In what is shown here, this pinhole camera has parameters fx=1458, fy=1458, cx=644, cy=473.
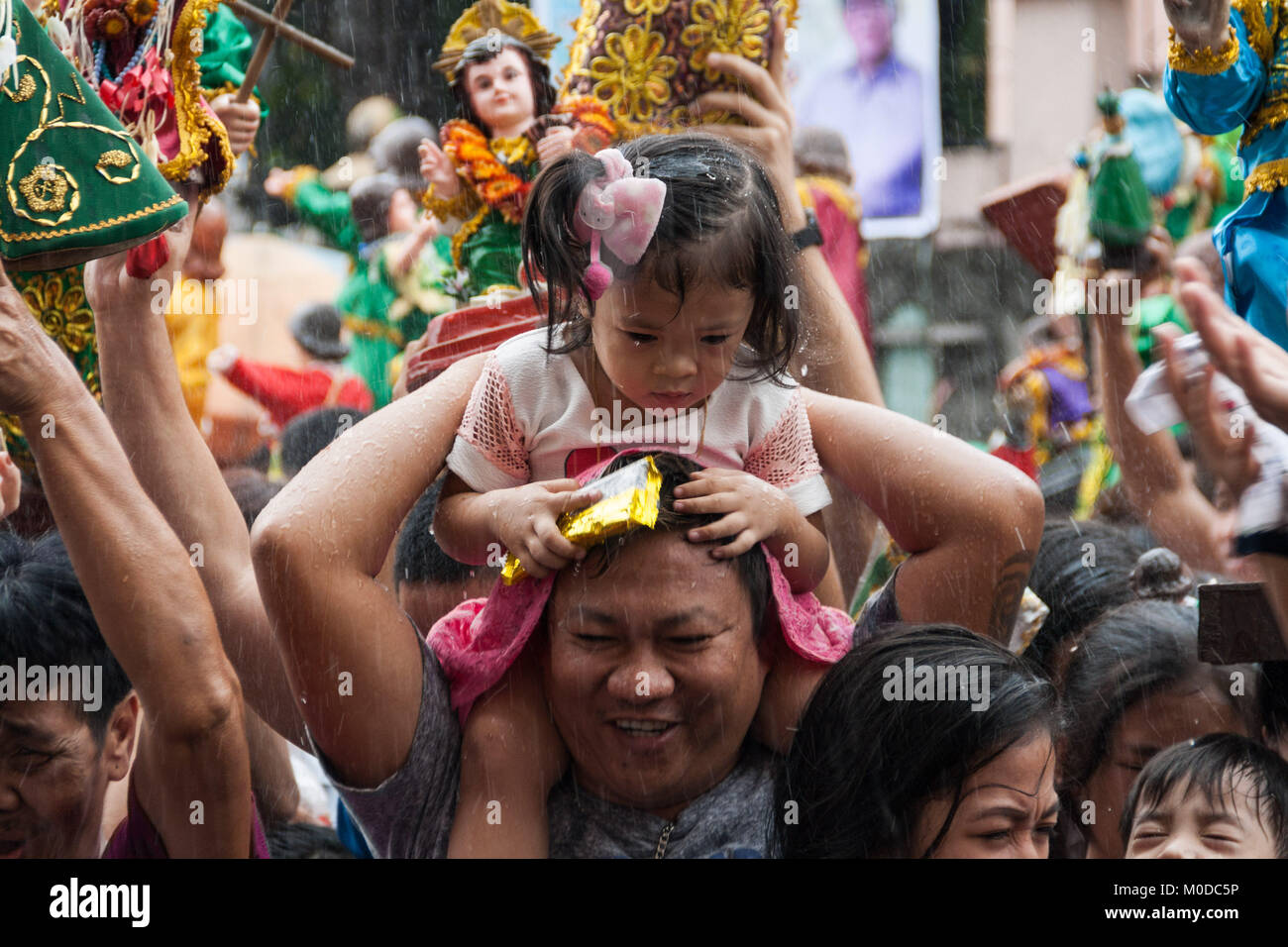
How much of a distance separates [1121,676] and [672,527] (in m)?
0.91

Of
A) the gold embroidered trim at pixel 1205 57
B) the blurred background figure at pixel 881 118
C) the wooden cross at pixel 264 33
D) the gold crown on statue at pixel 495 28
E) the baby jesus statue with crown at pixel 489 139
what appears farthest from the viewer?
the blurred background figure at pixel 881 118

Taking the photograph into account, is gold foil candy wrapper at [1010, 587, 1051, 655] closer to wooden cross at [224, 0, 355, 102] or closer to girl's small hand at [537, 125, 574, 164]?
girl's small hand at [537, 125, 574, 164]

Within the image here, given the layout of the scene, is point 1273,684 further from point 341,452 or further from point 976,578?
point 341,452

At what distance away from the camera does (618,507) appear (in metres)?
1.88

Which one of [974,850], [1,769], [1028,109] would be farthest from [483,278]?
[1028,109]

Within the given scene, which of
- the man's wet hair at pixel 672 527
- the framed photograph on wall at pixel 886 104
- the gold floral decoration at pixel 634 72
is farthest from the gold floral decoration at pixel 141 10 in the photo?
the framed photograph on wall at pixel 886 104

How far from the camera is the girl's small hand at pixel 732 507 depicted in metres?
1.93

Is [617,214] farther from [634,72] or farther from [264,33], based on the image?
[264,33]

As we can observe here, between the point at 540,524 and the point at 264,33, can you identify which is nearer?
the point at 540,524

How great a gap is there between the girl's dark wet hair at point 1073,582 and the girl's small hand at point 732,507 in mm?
871

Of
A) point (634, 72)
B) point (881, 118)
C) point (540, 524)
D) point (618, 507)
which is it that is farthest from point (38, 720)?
point (881, 118)

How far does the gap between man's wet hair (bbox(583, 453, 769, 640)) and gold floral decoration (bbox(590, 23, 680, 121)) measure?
96 centimetres

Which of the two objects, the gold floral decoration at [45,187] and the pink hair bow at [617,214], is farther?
the gold floral decoration at [45,187]

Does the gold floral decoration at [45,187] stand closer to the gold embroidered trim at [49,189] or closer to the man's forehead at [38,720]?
the gold embroidered trim at [49,189]
